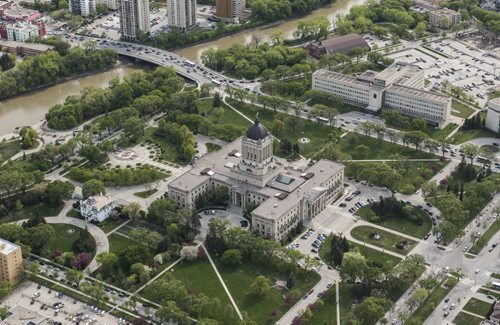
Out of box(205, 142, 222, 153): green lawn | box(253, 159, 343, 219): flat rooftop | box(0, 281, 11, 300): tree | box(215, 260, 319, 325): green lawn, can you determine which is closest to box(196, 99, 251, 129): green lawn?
box(205, 142, 222, 153): green lawn

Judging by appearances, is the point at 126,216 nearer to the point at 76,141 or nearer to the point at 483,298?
the point at 76,141

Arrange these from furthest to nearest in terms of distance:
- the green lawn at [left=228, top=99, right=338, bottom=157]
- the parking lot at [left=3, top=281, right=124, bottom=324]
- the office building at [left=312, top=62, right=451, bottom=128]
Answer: the office building at [left=312, top=62, right=451, bottom=128]
the green lawn at [left=228, top=99, right=338, bottom=157]
the parking lot at [left=3, top=281, right=124, bottom=324]

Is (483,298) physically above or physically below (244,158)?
below

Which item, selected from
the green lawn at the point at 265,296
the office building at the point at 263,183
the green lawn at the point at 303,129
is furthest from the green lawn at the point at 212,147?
the green lawn at the point at 265,296

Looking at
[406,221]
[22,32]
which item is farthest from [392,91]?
[22,32]

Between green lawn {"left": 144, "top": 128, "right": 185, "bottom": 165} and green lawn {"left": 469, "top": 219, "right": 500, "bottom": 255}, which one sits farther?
green lawn {"left": 144, "top": 128, "right": 185, "bottom": 165}

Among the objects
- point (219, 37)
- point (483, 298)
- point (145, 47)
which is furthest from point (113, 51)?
point (483, 298)

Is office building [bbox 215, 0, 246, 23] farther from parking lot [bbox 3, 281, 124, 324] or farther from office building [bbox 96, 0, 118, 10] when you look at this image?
parking lot [bbox 3, 281, 124, 324]

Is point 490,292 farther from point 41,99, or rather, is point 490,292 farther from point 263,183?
point 41,99
